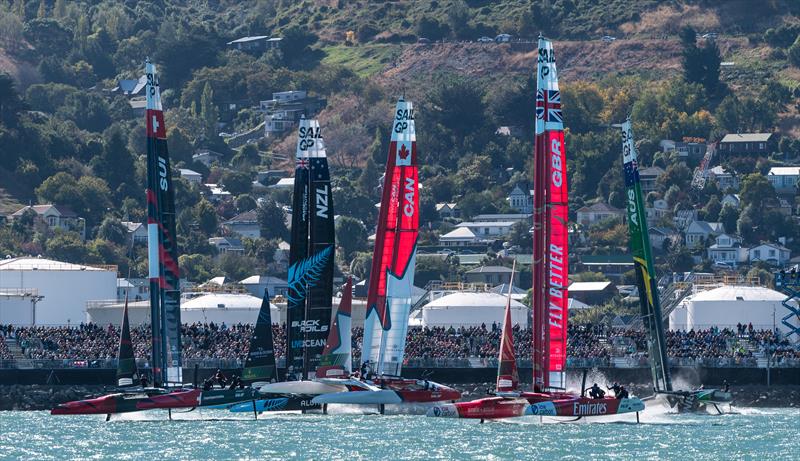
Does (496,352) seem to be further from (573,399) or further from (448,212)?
(448,212)

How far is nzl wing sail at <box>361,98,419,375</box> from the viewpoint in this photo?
229 feet

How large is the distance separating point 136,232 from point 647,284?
99003mm

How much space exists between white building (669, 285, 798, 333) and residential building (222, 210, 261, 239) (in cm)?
8750

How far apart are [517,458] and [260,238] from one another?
408 feet

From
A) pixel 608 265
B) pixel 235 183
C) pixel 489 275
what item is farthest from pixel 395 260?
pixel 235 183

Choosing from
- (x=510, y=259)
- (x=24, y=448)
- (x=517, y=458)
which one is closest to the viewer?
(x=517, y=458)

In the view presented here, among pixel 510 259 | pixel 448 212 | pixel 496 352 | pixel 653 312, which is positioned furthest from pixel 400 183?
pixel 448 212

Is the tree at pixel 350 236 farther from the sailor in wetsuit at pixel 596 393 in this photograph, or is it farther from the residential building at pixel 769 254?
the sailor in wetsuit at pixel 596 393

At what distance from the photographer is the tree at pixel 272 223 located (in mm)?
181625

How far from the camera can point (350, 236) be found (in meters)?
170

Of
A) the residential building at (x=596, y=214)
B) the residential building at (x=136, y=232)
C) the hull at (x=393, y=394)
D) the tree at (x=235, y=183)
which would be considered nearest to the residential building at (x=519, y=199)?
the residential building at (x=596, y=214)

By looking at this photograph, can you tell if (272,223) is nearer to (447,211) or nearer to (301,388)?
(447,211)

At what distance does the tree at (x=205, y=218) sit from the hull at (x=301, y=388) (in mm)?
108487

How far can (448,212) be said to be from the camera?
19262 cm
